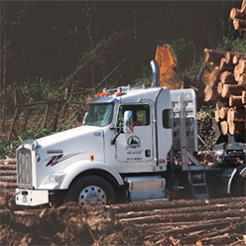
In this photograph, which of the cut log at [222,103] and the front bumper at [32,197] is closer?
the front bumper at [32,197]

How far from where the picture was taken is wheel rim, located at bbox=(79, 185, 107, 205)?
36.8 ft

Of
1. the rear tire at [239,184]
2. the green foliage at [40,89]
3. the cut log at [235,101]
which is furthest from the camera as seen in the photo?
the green foliage at [40,89]

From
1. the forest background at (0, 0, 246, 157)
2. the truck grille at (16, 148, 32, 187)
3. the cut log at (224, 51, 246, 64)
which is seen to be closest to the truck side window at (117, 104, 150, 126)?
the truck grille at (16, 148, 32, 187)

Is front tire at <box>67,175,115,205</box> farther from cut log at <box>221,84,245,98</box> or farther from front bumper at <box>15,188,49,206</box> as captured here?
cut log at <box>221,84,245,98</box>

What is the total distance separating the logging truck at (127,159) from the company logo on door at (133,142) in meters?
0.02

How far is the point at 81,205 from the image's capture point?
35.8 ft

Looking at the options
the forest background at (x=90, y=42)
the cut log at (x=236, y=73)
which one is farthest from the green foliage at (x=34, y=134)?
the cut log at (x=236, y=73)

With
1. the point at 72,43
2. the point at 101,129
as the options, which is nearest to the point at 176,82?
the point at 101,129

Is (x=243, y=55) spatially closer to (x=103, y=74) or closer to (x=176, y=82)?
(x=176, y=82)

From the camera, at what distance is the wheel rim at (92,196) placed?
11.2m

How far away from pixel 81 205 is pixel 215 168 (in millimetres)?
3088

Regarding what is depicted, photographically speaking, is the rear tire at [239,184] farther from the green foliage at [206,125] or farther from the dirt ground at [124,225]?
the green foliage at [206,125]

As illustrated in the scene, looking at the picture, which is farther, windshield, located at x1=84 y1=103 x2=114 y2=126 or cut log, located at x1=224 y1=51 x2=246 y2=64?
cut log, located at x1=224 y1=51 x2=246 y2=64

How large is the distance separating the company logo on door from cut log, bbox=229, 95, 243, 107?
10.4ft
